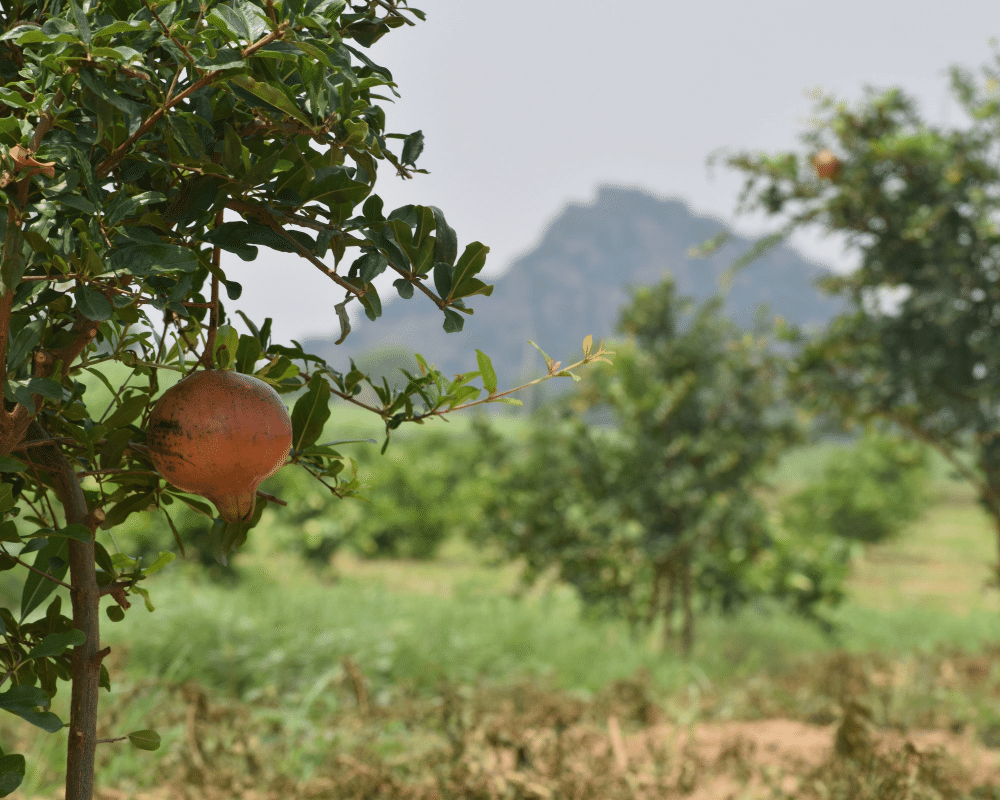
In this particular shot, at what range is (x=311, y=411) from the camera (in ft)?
3.55

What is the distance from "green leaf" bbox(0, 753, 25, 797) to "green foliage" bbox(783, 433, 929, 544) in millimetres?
12402

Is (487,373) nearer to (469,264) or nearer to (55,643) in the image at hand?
(469,264)

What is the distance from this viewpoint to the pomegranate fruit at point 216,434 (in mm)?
900

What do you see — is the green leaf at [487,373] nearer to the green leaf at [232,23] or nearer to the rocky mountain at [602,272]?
the green leaf at [232,23]

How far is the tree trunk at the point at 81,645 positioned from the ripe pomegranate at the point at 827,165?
425 centimetres

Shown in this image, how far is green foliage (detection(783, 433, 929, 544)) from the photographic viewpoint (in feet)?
42.1

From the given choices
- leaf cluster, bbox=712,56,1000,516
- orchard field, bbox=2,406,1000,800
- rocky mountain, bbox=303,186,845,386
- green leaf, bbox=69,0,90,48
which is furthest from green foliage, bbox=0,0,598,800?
rocky mountain, bbox=303,186,845,386

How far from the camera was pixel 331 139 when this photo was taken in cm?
83

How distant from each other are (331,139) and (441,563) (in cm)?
1127

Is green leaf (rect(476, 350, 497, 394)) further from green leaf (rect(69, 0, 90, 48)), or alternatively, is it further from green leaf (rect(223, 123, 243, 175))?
green leaf (rect(69, 0, 90, 48))

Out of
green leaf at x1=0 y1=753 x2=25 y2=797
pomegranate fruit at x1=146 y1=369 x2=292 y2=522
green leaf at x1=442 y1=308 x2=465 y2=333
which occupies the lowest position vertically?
green leaf at x1=0 y1=753 x2=25 y2=797

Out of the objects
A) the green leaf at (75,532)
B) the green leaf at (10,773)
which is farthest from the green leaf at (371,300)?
the green leaf at (10,773)

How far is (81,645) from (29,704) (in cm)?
12

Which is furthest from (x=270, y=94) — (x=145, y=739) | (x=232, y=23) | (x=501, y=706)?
(x=501, y=706)
